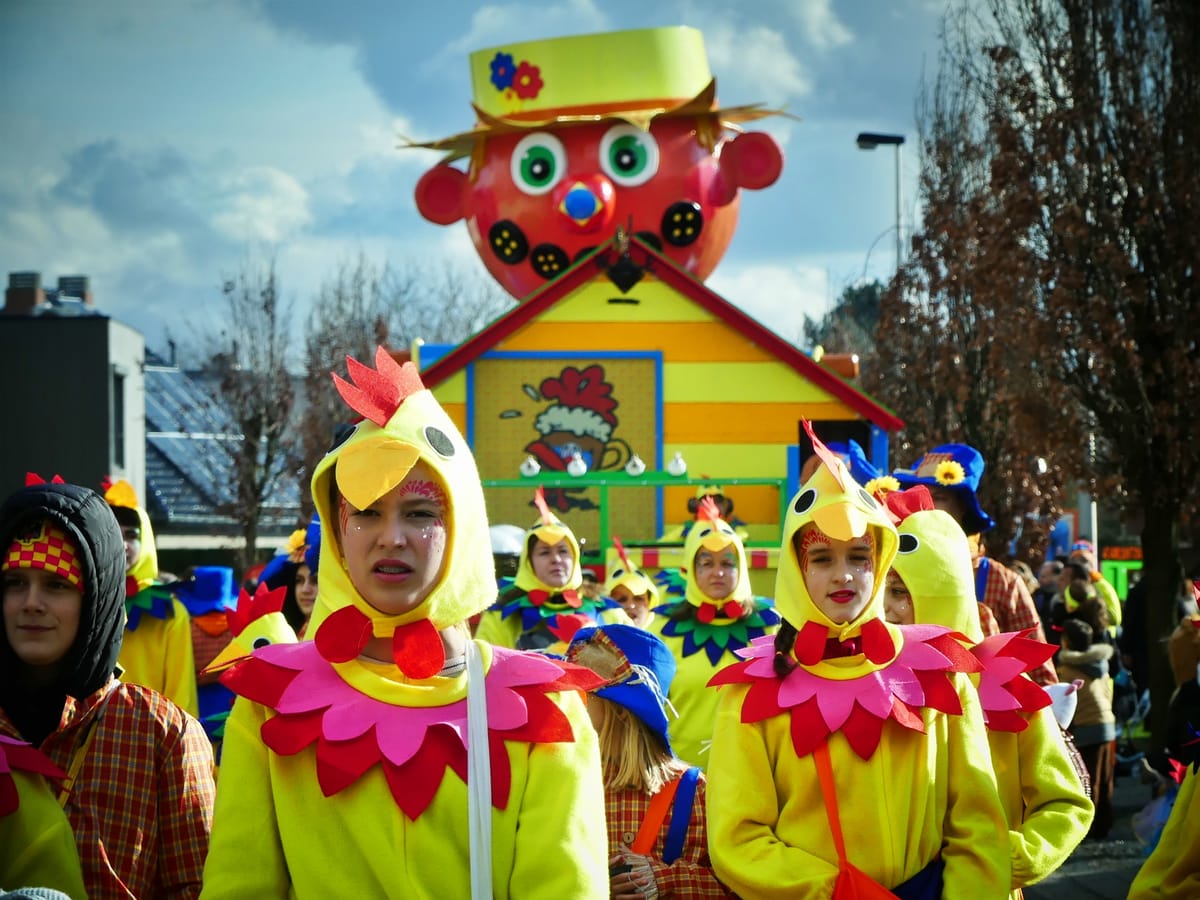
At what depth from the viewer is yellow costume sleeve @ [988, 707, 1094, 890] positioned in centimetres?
390

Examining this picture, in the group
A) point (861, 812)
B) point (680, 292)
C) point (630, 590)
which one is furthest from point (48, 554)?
point (680, 292)

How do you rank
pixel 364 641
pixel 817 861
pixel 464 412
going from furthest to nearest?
pixel 464 412 < pixel 817 861 < pixel 364 641

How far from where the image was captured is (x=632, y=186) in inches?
564

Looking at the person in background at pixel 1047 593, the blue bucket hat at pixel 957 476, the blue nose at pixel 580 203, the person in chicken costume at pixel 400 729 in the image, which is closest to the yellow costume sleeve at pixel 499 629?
the blue bucket hat at pixel 957 476

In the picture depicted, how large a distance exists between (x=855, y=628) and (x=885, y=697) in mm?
223

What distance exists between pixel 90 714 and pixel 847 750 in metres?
1.85

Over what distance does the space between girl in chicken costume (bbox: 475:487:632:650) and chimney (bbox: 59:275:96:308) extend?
31302 millimetres

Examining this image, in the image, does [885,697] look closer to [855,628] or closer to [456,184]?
[855,628]

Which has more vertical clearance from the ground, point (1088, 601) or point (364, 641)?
point (364, 641)

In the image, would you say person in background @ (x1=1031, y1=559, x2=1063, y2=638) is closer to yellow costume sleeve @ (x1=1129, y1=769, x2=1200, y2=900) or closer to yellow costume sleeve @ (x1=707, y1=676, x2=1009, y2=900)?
yellow costume sleeve @ (x1=1129, y1=769, x2=1200, y2=900)

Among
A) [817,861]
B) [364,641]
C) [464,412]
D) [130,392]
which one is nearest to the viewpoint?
[364,641]

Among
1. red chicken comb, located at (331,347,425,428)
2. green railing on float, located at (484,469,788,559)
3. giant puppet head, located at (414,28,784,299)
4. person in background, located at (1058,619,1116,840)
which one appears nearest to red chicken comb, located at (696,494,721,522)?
person in background, located at (1058,619,1116,840)

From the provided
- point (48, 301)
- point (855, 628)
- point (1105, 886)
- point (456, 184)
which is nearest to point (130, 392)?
point (48, 301)

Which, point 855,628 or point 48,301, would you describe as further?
point 48,301
